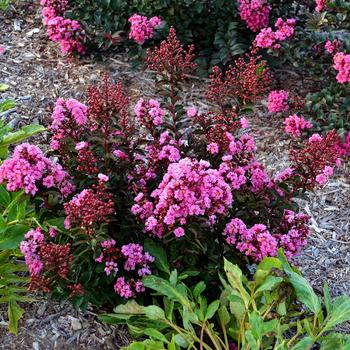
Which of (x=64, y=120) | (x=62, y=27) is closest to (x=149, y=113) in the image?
(x=64, y=120)

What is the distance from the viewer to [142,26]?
4570mm

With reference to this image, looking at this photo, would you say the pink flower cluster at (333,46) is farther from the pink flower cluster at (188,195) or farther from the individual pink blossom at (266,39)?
the pink flower cluster at (188,195)

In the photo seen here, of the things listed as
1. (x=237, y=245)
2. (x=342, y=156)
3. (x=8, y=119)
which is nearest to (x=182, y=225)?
(x=237, y=245)

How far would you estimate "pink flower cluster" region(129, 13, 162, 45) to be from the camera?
456 centimetres

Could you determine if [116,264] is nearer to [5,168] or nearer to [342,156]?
[5,168]

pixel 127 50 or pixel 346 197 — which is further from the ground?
pixel 127 50

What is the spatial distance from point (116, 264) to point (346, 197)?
194 centimetres

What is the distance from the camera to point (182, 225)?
2678 millimetres

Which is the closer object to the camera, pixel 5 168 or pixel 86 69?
pixel 5 168

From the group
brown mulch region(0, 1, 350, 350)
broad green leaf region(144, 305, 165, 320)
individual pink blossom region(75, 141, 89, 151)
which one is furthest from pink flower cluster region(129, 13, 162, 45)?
broad green leaf region(144, 305, 165, 320)

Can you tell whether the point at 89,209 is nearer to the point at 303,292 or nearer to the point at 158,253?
the point at 158,253

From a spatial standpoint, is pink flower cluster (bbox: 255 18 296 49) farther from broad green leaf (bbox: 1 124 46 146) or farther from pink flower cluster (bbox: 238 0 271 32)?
broad green leaf (bbox: 1 124 46 146)

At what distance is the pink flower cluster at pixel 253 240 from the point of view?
278 centimetres

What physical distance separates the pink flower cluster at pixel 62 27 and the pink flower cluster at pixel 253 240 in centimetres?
258
